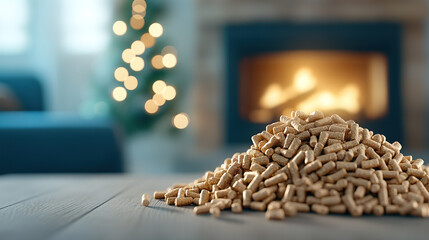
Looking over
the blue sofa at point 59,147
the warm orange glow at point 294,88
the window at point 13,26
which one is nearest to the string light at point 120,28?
the window at point 13,26

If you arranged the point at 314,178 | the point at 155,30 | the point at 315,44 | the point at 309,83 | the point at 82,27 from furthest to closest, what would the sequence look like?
the point at 82,27, the point at 155,30, the point at 309,83, the point at 315,44, the point at 314,178

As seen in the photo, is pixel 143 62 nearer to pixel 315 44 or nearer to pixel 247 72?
pixel 247 72

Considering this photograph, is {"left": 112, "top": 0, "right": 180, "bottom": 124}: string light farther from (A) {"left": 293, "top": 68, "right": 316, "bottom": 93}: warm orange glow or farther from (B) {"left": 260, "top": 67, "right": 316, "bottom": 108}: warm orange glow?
(A) {"left": 293, "top": 68, "right": 316, "bottom": 93}: warm orange glow

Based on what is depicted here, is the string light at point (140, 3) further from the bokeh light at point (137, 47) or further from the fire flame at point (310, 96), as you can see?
the fire flame at point (310, 96)

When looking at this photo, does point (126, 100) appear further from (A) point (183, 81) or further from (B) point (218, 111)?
(B) point (218, 111)

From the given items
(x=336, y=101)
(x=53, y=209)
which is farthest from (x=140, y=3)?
(x=53, y=209)

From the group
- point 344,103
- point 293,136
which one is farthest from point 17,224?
point 344,103

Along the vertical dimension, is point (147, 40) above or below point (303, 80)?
above
